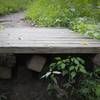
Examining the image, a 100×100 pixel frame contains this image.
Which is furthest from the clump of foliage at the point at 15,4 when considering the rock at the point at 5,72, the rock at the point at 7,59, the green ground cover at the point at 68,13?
the rock at the point at 7,59

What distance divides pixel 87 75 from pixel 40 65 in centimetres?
71

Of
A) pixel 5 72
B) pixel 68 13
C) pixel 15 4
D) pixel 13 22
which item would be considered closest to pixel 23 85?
pixel 5 72

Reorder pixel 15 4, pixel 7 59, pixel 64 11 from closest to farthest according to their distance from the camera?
pixel 7 59
pixel 64 11
pixel 15 4

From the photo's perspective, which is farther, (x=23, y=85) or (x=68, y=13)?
(x=68, y=13)

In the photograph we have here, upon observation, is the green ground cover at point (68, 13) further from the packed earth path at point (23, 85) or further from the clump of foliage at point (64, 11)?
the packed earth path at point (23, 85)

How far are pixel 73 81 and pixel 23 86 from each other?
0.77m

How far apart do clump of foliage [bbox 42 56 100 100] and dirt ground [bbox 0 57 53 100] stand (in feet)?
0.62

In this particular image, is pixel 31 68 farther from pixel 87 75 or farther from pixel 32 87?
pixel 87 75

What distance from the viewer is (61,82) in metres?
4.91

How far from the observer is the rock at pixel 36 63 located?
4.66 m

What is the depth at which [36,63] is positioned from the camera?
4.70 metres

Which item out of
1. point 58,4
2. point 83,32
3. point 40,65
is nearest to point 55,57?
point 40,65

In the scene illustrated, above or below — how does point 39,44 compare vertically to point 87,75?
above

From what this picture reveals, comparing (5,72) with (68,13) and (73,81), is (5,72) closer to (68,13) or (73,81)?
(73,81)
